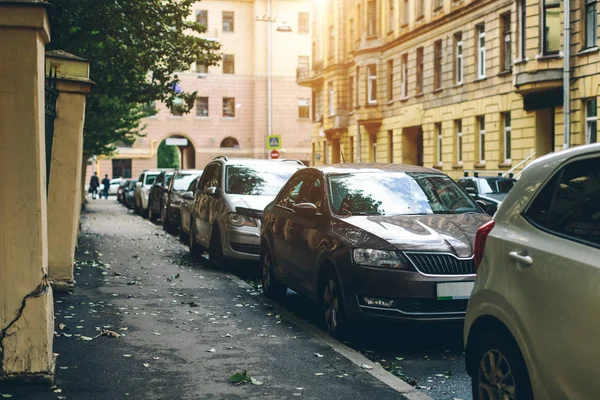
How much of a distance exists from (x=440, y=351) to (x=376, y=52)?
40870 millimetres

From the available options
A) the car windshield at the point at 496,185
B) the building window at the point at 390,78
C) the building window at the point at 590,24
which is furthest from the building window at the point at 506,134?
the building window at the point at 390,78

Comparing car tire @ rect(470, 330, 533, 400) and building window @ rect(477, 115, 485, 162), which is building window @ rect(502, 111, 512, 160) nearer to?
building window @ rect(477, 115, 485, 162)

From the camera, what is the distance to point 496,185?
21609mm

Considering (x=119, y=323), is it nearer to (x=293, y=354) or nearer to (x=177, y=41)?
(x=293, y=354)

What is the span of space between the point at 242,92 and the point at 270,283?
6298 centimetres

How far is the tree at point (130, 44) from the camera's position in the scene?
52.1 ft

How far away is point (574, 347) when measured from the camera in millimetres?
4043

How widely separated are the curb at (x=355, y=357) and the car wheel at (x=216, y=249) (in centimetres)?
355

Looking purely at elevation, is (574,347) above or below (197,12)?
below

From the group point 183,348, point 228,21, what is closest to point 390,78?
point 228,21

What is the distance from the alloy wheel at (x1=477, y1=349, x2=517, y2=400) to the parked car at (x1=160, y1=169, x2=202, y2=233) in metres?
17.8

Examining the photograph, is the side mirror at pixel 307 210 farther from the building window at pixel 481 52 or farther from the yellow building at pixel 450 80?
the building window at pixel 481 52

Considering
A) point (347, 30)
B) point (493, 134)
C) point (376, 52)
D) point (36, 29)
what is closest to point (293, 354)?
point (36, 29)

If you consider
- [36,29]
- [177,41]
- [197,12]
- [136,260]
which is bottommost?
[136,260]
